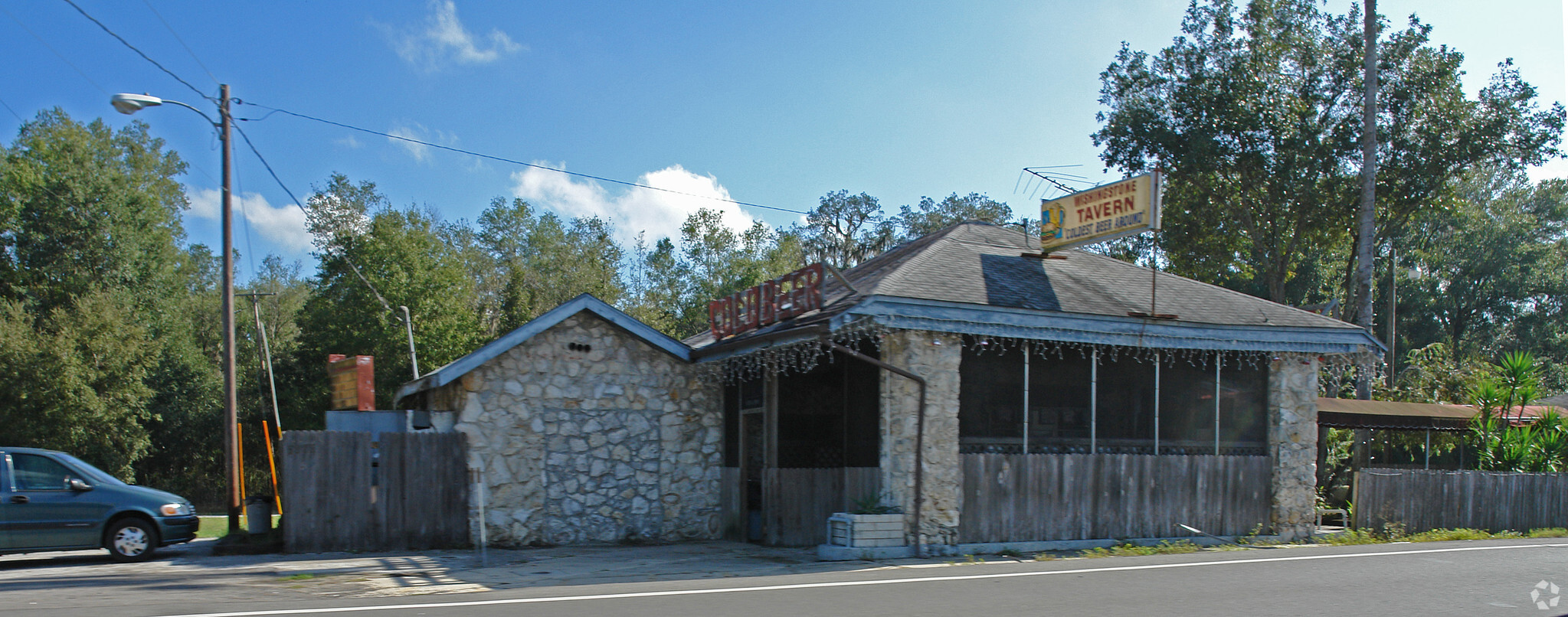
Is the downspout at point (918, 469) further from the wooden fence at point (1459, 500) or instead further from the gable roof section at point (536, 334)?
the wooden fence at point (1459, 500)

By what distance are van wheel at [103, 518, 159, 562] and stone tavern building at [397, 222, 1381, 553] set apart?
3644 mm

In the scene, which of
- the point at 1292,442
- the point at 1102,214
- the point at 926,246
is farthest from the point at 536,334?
the point at 1292,442

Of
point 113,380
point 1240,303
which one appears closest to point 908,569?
point 1240,303

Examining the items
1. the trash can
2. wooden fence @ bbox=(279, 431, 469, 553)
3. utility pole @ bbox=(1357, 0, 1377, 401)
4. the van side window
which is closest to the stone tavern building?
wooden fence @ bbox=(279, 431, 469, 553)

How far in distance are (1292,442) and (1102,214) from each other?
187 inches

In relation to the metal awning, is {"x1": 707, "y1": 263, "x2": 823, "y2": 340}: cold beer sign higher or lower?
higher

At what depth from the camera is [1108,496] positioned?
1380cm

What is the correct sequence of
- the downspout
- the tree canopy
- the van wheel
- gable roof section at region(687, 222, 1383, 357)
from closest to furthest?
the van wheel → the downspout → gable roof section at region(687, 222, 1383, 357) → the tree canopy

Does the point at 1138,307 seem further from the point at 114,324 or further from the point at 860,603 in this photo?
the point at 114,324

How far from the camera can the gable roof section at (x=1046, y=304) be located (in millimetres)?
12445

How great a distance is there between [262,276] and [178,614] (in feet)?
196

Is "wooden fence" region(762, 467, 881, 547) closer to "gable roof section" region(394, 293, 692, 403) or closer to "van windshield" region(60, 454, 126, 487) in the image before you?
"gable roof section" region(394, 293, 692, 403)

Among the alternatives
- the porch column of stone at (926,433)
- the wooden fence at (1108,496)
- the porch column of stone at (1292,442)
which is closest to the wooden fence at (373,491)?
the porch column of stone at (926,433)

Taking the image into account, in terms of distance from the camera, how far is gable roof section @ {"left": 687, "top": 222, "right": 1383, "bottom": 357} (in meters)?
12.4
